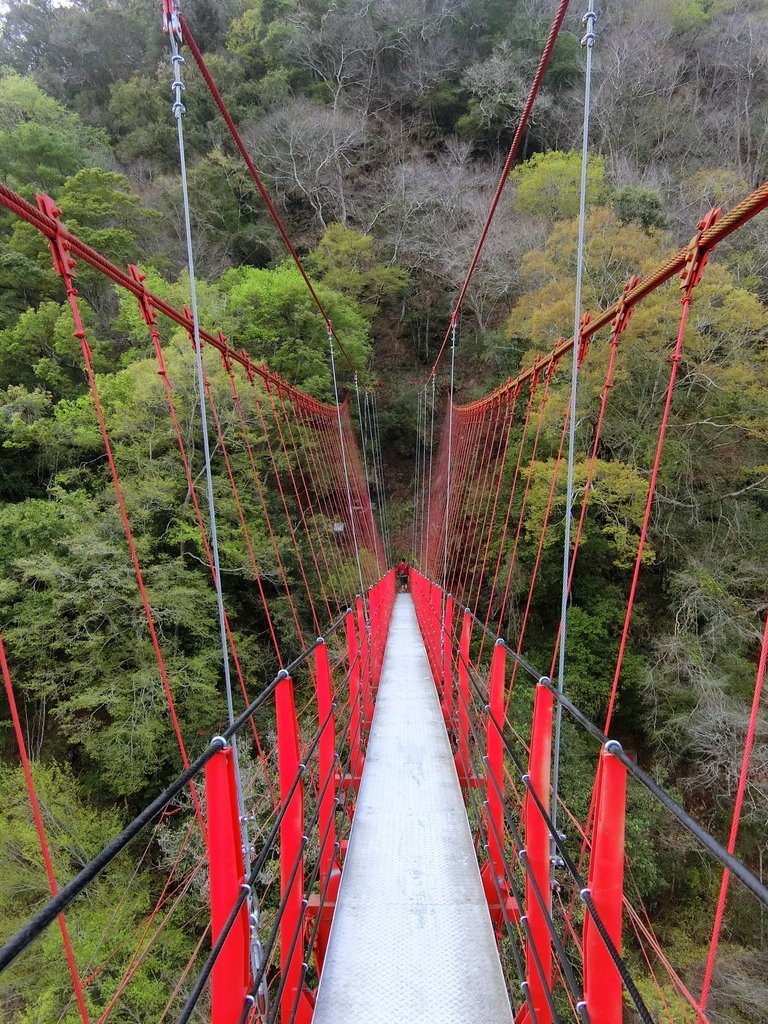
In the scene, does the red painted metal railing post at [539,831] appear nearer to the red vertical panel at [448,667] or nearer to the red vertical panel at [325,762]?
the red vertical panel at [325,762]

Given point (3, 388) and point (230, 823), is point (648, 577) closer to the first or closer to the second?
point (230, 823)

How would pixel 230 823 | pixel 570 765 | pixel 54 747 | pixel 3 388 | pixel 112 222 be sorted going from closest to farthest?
pixel 230 823, pixel 570 765, pixel 54 747, pixel 3 388, pixel 112 222

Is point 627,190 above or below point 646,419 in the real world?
above

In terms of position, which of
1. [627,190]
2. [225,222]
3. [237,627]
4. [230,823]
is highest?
[225,222]

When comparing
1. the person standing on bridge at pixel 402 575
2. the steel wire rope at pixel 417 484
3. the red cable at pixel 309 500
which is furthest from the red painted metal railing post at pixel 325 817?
the steel wire rope at pixel 417 484

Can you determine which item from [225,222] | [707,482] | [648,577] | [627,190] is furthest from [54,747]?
[225,222]

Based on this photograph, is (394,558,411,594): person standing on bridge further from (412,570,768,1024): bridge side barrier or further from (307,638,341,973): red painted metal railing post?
(412,570,768,1024): bridge side barrier

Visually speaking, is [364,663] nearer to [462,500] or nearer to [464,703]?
[464,703]

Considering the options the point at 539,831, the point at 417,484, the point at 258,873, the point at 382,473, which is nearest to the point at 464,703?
the point at 539,831
